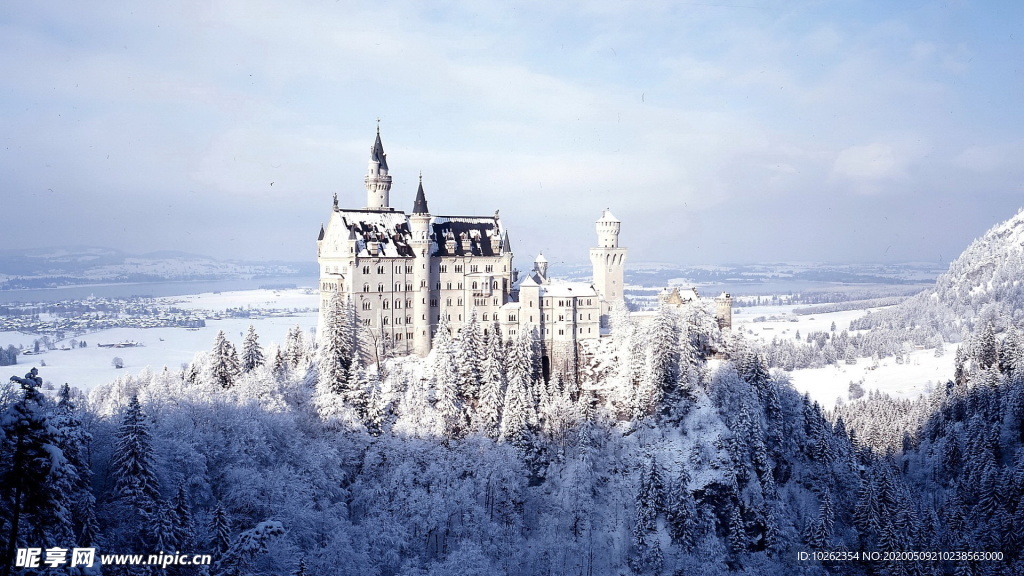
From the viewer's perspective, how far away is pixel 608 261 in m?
106

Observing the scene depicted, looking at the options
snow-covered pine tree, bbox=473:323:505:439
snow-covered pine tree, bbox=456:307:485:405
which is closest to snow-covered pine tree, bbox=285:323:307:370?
snow-covered pine tree, bbox=456:307:485:405

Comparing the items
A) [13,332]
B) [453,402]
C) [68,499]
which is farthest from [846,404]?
[13,332]

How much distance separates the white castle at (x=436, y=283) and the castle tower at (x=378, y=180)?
0.15m

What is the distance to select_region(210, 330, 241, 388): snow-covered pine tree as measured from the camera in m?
87.0

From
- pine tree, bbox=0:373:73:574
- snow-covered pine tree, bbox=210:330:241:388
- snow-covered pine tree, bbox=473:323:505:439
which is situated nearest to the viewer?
pine tree, bbox=0:373:73:574

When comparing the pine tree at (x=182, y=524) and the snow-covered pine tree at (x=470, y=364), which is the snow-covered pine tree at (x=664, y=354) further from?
the pine tree at (x=182, y=524)

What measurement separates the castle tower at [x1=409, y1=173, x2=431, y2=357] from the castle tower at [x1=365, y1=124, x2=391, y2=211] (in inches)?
324

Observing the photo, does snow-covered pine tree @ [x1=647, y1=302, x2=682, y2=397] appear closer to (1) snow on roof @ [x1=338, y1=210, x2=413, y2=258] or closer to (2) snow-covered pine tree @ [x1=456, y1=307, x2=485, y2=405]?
(2) snow-covered pine tree @ [x1=456, y1=307, x2=485, y2=405]

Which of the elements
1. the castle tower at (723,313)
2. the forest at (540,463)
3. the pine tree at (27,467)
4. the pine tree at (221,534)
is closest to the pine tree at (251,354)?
the forest at (540,463)

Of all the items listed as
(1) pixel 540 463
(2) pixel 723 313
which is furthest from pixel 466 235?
(2) pixel 723 313

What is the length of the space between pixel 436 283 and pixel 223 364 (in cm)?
2942

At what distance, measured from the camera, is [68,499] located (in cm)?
3947

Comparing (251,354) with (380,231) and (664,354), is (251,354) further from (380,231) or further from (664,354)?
(664,354)

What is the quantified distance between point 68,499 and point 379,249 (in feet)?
201
